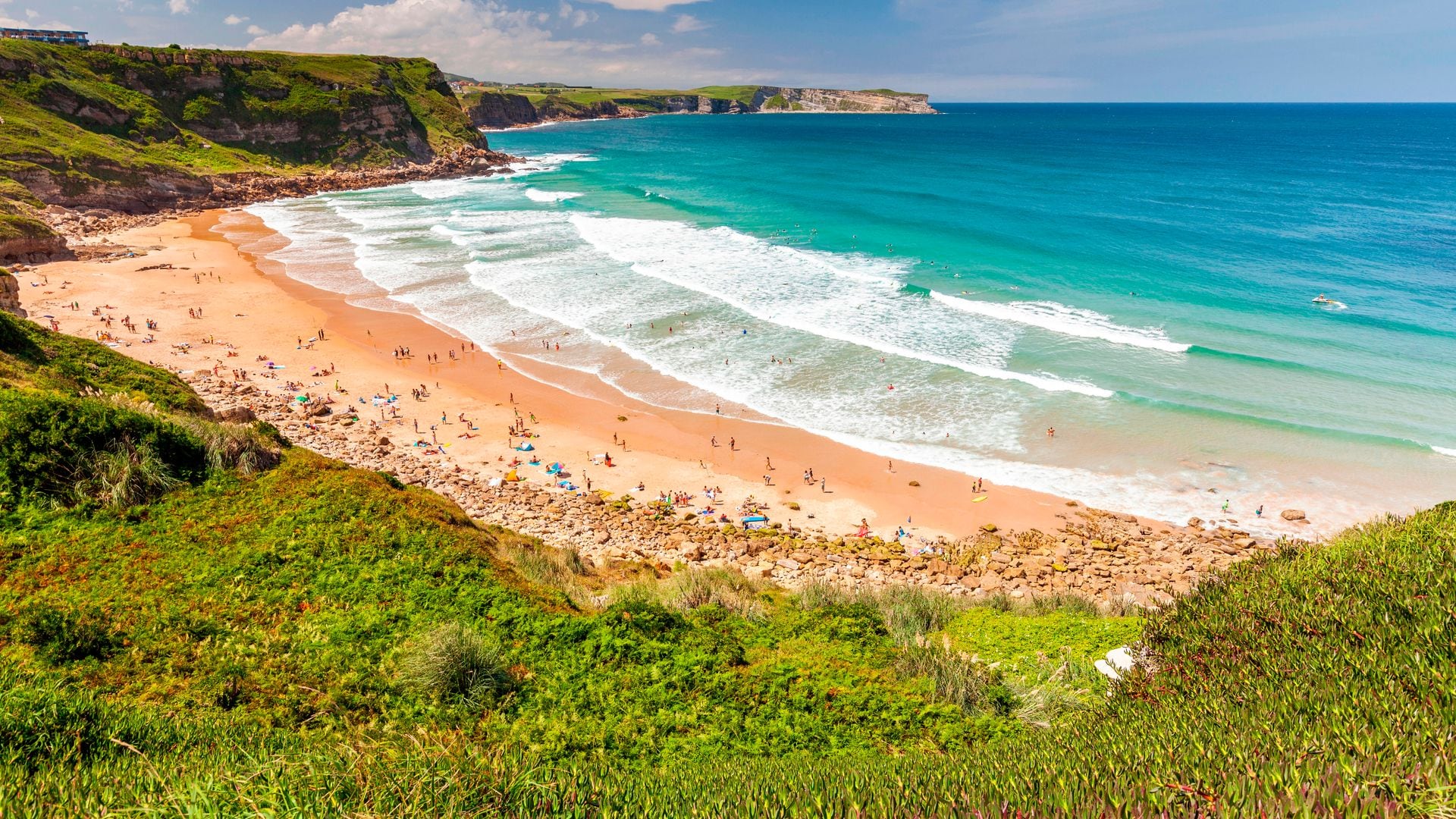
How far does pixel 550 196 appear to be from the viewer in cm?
7250

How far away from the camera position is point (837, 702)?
27.5 ft

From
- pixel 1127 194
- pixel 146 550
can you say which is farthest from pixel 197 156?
pixel 1127 194

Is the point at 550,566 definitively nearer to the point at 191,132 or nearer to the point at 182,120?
the point at 191,132

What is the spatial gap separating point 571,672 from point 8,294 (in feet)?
86.3

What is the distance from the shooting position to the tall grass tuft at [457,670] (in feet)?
26.0

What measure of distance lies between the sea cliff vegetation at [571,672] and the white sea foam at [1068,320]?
76.4ft

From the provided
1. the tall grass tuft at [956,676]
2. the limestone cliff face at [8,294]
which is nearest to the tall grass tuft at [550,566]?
the tall grass tuft at [956,676]

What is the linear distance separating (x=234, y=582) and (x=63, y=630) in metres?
2.00

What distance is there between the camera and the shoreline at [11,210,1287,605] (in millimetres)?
18922

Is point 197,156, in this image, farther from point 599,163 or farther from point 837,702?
point 837,702

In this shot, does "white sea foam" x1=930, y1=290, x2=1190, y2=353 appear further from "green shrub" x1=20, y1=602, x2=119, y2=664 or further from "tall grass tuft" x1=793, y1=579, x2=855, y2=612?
"green shrub" x1=20, y1=602, x2=119, y2=664

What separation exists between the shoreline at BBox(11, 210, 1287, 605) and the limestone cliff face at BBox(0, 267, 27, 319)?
5607 mm

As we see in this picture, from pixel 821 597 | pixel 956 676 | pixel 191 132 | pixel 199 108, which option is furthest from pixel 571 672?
pixel 199 108

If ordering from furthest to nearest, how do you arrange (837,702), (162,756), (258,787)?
1. (837,702)
2. (162,756)
3. (258,787)
